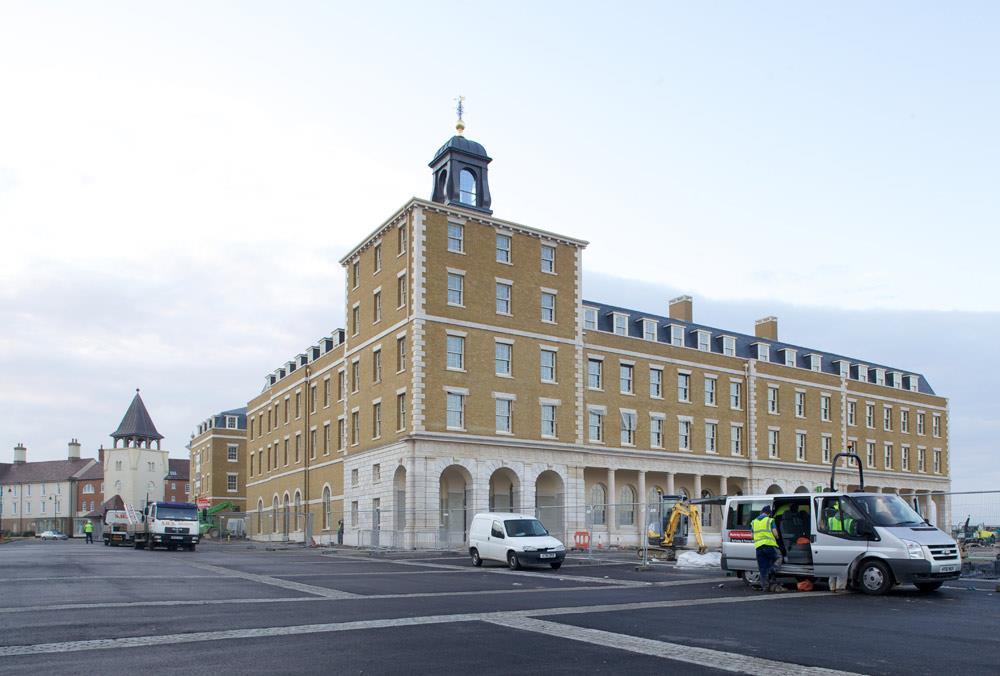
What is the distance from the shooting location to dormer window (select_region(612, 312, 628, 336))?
56.9m

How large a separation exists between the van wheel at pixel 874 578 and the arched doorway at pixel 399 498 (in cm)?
3009

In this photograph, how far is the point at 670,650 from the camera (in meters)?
11.4

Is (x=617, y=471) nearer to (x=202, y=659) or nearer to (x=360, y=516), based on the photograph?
(x=360, y=516)

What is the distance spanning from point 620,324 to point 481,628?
44.7 m

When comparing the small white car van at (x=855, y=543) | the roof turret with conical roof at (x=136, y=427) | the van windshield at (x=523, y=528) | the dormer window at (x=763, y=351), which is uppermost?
the dormer window at (x=763, y=351)

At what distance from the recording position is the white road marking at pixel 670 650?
10.0m

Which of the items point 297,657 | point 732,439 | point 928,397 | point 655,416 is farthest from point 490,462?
point 928,397

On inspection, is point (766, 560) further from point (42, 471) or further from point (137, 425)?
point (42, 471)

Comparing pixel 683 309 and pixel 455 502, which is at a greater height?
pixel 683 309

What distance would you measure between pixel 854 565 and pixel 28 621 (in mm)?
15407

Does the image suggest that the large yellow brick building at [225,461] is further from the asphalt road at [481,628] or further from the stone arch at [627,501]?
the asphalt road at [481,628]

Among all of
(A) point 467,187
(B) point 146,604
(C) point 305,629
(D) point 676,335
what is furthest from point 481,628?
(D) point 676,335

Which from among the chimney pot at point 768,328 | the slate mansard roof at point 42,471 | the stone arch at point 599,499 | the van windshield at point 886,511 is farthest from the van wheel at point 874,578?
the slate mansard roof at point 42,471

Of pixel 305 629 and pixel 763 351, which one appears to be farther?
pixel 763 351
